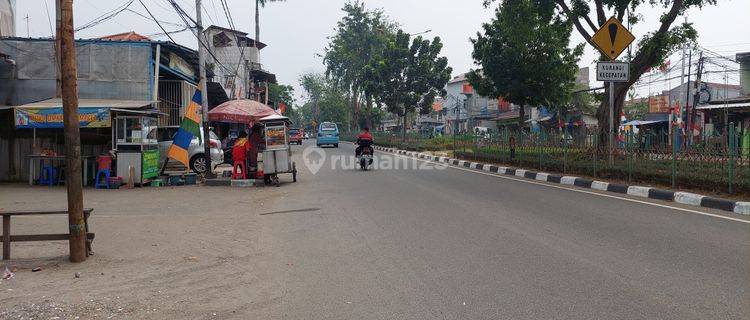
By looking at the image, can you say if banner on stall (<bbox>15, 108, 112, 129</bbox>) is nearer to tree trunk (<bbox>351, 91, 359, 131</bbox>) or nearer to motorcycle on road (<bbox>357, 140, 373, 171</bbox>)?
motorcycle on road (<bbox>357, 140, 373, 171</bbox>)

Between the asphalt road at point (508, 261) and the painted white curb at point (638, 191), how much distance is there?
1.55 metres

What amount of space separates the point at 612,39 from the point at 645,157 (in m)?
2.85

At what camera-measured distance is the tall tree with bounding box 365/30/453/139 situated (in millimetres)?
39344

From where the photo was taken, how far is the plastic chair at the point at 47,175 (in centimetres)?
1430

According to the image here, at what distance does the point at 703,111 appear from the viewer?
96.7 feet

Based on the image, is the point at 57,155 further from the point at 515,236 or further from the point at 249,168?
the point at 515,236

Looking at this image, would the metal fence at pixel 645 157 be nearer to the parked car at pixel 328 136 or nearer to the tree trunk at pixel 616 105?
the tree trunk at pixel 616 105

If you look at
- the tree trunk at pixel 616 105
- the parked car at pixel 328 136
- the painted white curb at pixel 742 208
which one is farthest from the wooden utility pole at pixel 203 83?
the parked car at pixel 328 136

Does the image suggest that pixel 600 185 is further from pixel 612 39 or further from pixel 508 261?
Answer: pixel 508 261

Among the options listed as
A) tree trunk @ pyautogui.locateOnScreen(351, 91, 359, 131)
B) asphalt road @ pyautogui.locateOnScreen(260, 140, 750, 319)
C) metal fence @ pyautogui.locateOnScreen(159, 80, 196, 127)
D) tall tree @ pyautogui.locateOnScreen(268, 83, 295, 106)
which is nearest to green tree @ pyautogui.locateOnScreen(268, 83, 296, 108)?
tall tree @ pyautogui.locateOnScreen(268, 83, 295, 106)

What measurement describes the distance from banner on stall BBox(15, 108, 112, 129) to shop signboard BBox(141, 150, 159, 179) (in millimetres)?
1357

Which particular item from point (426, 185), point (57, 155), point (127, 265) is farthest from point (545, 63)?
point (127, 265)

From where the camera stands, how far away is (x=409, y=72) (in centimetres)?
3941

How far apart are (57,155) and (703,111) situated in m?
30.0
